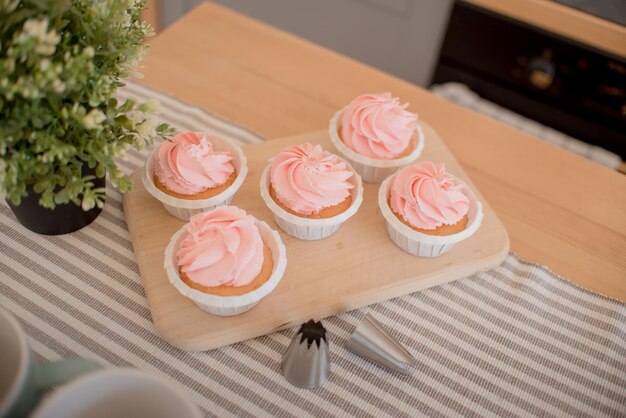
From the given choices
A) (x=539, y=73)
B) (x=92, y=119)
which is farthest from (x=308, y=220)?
(x=539, y=73)

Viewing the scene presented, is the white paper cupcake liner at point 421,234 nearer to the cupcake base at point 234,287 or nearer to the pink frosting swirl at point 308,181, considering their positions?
the pink frosting swirl at point 308,181

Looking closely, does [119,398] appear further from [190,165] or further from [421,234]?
[421,234]

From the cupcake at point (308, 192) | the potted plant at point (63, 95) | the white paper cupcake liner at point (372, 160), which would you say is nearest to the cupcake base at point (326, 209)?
the cupcake at point (308, 192)

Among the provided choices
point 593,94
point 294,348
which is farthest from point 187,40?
point 593,94

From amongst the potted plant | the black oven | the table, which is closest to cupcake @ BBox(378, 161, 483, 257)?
the table

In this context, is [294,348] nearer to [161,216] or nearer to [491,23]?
[161,216]

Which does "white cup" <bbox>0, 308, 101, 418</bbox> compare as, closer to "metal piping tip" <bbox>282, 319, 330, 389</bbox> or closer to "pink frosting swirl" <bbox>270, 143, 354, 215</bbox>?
"metal piping tip" <bbox>282, 319, 330, 389</bbox>
